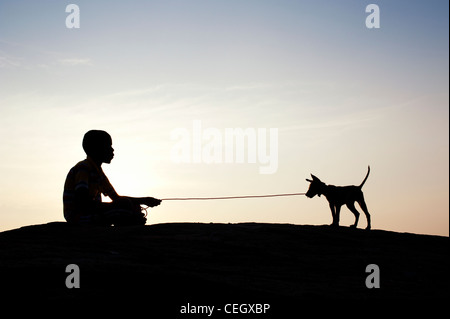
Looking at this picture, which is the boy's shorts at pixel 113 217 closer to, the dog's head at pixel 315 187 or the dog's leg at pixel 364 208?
the dog's head at pixel 315 187

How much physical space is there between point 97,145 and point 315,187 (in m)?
5.18

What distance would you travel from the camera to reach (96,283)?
739cm

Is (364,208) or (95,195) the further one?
(364,208)

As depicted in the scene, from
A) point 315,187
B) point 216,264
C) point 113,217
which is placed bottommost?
point 216,264

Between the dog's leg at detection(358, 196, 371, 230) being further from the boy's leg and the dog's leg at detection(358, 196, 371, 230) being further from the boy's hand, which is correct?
the boy's leg

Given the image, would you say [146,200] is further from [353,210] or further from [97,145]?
[353,210]

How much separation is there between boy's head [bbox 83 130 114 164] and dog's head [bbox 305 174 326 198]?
492cm

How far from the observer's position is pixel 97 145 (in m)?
10.6

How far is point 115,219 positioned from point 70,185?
0.99 meters

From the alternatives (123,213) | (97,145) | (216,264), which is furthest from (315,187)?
(216,264)

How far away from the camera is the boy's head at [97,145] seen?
10.6 metres

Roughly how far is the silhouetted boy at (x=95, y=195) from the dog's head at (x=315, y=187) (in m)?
4.08
